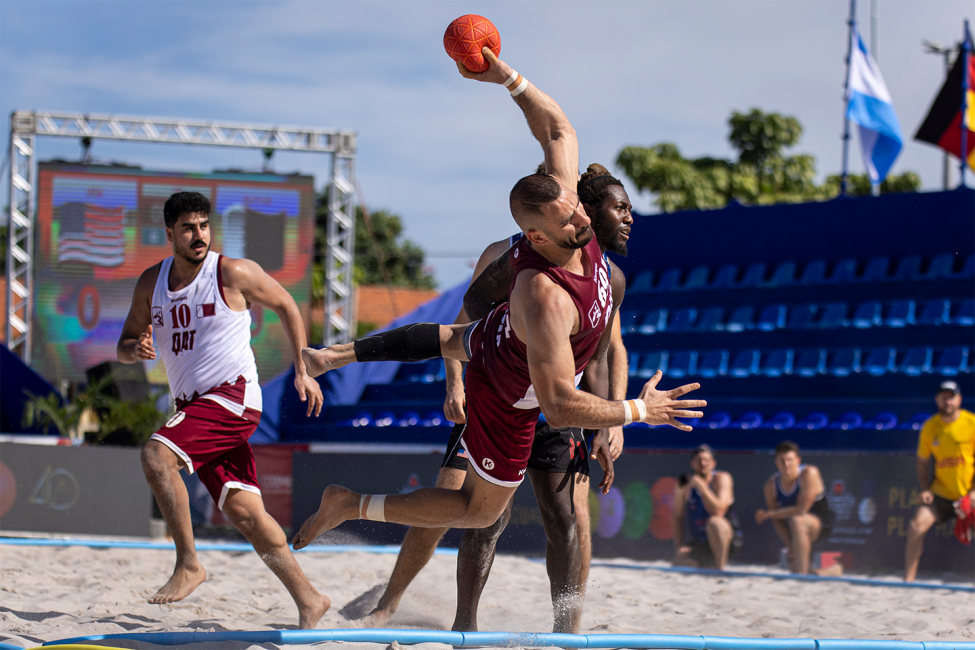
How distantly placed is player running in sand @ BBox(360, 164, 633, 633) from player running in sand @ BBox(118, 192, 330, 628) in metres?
0.63

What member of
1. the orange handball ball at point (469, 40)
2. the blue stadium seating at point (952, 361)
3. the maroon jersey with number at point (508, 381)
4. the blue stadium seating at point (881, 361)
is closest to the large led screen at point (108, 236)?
the blue stadium seating at point (881, 361)

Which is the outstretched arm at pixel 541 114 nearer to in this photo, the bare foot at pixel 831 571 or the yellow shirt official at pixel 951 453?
the bare foot at pixel 831 571

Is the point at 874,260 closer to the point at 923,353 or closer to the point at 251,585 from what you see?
the point at 923,353

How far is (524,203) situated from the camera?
10.5 feet

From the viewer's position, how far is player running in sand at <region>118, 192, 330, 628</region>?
4.04 m

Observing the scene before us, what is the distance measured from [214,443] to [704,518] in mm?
4778

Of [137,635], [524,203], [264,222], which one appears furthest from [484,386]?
[264,222]

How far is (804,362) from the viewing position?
1216 cm

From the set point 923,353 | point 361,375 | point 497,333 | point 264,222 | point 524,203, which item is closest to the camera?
point 524,203

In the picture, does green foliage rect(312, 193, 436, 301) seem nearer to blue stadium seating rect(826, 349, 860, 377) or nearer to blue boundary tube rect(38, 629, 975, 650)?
blue stadium seating rect(826, 349, 860, 377)

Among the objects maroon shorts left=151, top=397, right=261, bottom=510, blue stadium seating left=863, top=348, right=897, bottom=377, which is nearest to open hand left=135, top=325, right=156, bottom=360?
maroon shorts left=151, top=397, right=261, bottom=510

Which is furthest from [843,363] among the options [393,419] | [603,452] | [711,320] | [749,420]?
[603,452]

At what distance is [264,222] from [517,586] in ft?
38.0

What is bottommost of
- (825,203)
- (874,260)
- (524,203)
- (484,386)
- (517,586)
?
(517,586)
